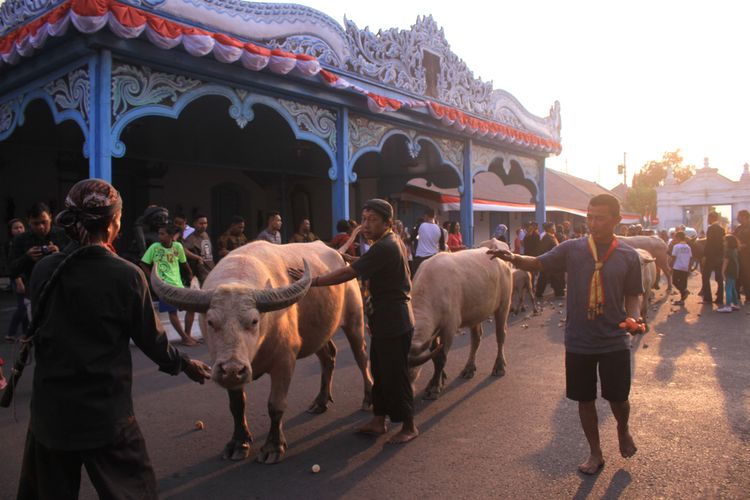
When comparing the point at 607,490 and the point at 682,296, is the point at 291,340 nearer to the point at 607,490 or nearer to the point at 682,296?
the point at 607,490

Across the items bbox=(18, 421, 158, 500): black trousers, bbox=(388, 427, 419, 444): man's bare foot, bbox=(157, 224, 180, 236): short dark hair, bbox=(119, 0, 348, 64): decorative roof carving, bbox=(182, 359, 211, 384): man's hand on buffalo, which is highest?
bbox=(119, 0, 348, 64): decorative roof carving

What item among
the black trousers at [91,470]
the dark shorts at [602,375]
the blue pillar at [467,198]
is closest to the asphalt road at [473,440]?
the dark shorts at [602,375]

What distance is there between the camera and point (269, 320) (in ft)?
12.9

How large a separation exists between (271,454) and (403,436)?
1.05m

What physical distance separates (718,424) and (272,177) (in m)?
13.8

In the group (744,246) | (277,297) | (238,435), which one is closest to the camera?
(277,297)

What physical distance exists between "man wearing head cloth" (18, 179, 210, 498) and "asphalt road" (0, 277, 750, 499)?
1.42 metres

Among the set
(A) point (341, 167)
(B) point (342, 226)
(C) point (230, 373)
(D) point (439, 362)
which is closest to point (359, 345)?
(D) point (439, 362)

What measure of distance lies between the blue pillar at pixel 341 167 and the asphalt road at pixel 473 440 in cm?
440

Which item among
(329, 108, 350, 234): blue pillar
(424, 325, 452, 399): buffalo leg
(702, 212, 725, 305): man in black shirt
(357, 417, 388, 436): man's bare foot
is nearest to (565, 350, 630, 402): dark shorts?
(357, 417, 388, 436): man's bare foot

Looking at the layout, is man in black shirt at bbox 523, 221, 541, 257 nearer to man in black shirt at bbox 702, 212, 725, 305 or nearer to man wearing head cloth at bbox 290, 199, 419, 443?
man in black shirt at bbox 702, 212, 725, 305

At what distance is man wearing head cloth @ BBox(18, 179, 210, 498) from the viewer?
2229 mm

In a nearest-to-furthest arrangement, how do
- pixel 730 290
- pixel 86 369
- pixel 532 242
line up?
pixel 86 369, pixel 730 290, pixel 532 242

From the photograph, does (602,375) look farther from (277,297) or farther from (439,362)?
(277,297)
